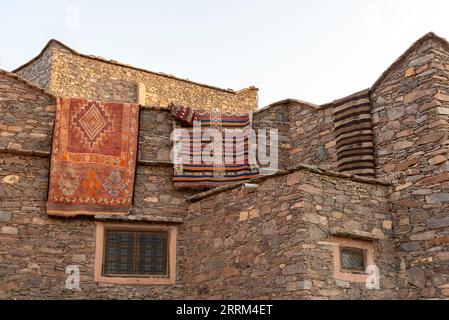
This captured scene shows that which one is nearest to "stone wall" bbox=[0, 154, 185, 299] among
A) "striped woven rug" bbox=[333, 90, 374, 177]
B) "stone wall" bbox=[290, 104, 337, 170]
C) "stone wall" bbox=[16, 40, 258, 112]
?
"stone wall" bbox=[290, 104, 337, 170]

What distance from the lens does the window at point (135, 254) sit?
35.5 ft

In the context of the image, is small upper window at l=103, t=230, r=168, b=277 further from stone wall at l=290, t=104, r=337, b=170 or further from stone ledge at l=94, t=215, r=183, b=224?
stone wall at l=290, t=104, r=337, b=170

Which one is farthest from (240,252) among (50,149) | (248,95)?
(248,95)

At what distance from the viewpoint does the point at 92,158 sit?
11281 mm

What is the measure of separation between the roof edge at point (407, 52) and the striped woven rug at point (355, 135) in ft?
0.92

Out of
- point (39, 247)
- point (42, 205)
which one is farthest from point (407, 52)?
point (39, 247)

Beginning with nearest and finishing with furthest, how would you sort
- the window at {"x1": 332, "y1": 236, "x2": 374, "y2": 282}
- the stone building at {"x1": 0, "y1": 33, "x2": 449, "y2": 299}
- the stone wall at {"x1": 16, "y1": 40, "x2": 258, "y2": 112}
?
1. the window at {"x1": 332, "y1": 236, "x2": 374, "y2": 282}
2. the stone building at {"x1": 0, "y1": 33, "x2": 449, "y2": 299}
3. the stone wall at {"x1": 16, "y1": 40, "x2": 258, "y2": 112}

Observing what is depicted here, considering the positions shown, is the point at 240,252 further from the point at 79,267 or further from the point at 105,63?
the point at 105,63

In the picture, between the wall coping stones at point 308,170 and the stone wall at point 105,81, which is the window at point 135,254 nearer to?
the wall coping stones at point 308,170

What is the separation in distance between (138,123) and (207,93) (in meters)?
7.12

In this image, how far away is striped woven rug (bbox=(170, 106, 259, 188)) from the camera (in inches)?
458

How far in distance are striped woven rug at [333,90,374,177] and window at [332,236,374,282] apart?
1.57m

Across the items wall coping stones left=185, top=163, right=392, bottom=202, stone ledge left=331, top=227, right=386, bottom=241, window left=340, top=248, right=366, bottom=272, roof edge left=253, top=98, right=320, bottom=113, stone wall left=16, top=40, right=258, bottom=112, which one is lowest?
window left=340, top=248, right=366, bottom=272

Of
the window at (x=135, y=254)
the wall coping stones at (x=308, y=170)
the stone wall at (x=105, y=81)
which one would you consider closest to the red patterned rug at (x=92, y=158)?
the window at (x=135, y=254)
